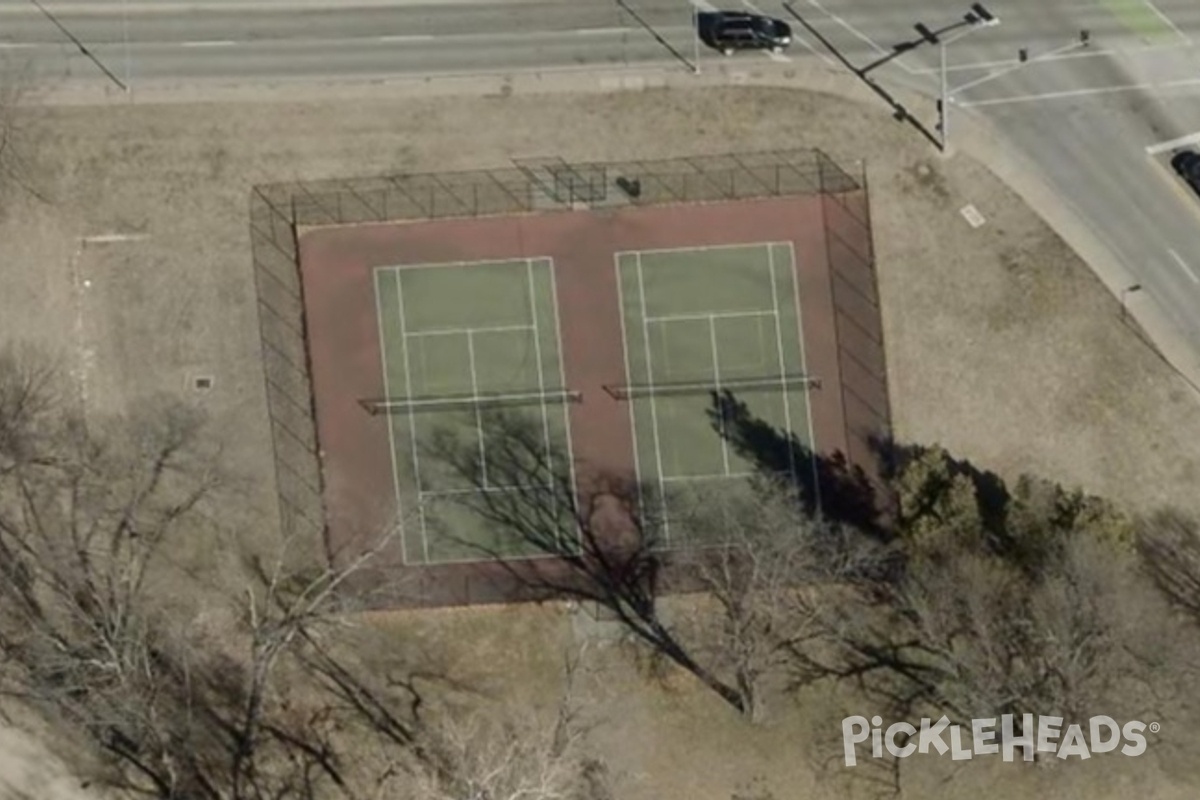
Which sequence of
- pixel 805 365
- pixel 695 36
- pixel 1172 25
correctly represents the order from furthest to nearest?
1. pixel 1172 25
2. pixel 695 36
3. pixel 805 365

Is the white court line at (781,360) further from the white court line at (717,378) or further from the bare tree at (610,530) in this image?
the white court line at (717,378)

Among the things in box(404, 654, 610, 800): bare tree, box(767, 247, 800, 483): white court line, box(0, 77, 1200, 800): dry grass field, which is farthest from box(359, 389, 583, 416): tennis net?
box(404, 654, 610, 800): bare tree

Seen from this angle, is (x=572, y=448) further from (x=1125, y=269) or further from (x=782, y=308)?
(x=1125, y=269)

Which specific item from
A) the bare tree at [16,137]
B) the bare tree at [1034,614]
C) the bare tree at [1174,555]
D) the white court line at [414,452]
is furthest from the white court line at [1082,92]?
the bare tree at [16,137]

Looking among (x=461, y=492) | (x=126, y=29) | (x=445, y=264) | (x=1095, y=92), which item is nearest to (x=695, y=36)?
(x=445, y=264)

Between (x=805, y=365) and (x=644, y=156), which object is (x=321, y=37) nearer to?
A: (x=644, y=156)

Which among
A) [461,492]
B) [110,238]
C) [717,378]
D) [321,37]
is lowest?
[461,492]

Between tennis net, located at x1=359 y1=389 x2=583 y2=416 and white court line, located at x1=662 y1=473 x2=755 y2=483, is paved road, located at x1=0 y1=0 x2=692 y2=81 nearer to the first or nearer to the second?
tennis net, located at x1=359 y1=389 x2=583 y2=416
